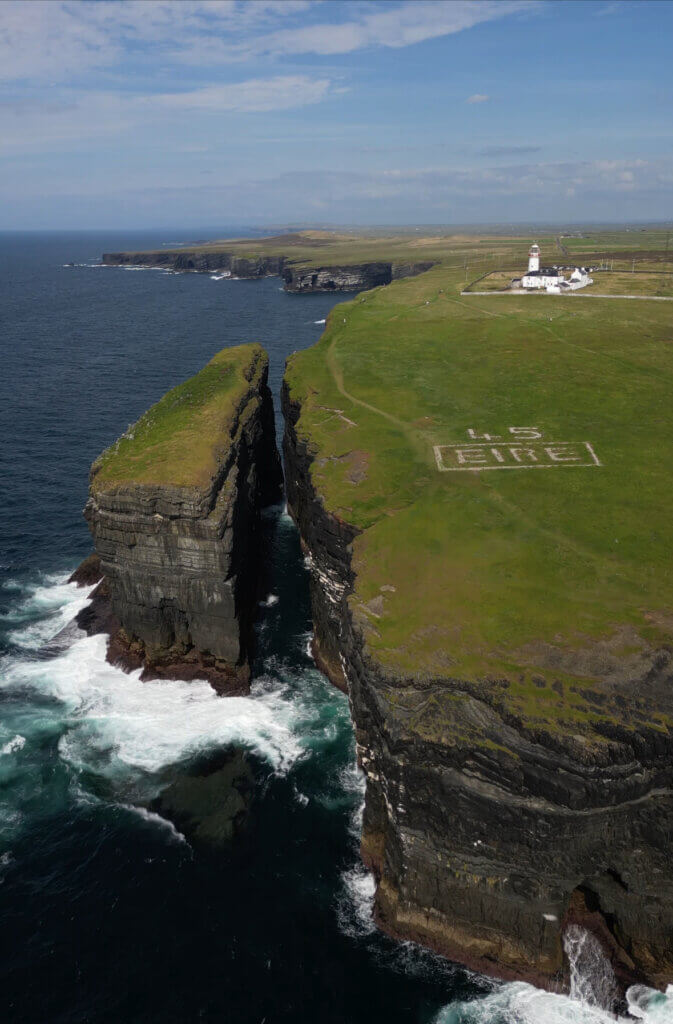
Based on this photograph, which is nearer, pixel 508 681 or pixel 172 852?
pixel 508 681

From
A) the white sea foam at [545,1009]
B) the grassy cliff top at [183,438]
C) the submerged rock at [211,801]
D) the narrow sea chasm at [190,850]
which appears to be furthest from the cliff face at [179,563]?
the white sea foam at [545,1009]

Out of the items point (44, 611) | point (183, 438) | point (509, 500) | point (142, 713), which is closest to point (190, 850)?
point (142, 713)

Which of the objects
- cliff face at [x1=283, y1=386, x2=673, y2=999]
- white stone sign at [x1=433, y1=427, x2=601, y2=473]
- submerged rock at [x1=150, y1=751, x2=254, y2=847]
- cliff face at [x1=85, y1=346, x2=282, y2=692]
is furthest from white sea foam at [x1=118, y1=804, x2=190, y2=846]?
white stone sign at [x1=433, y1=427, x2=601, y2=473]

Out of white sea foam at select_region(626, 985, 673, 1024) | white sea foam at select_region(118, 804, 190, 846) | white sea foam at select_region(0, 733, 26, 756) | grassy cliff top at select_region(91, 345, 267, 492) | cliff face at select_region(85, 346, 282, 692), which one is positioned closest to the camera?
white sea foam at select_region(626, 985, 673, 1024)

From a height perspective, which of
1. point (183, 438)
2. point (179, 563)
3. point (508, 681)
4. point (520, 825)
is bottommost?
point (520, 825)

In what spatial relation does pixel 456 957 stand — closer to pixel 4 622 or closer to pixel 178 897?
pixel 178 897

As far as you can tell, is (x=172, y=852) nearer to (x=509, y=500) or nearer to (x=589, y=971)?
(x=589, y=971)

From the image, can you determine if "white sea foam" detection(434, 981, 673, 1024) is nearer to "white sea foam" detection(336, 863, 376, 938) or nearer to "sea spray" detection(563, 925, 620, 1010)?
"sea spray" detection(563, 925, 620, 1010)
